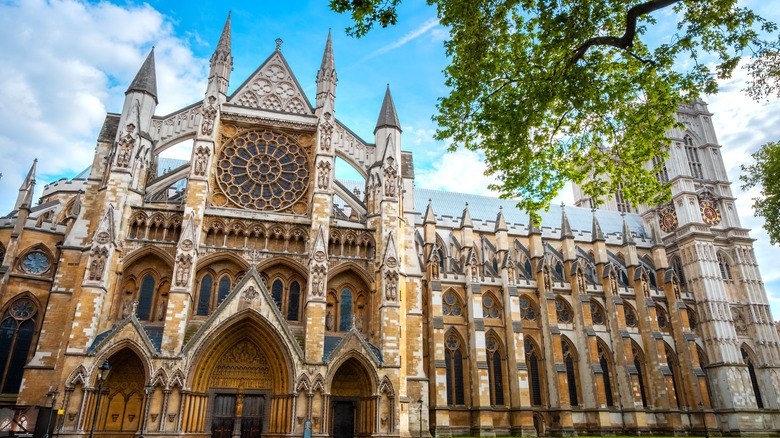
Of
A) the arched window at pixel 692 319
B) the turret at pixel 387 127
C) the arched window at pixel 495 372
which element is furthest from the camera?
the arched window at pixel 692 319

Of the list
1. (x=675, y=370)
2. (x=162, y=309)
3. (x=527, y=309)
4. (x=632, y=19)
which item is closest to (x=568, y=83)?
(x=632, y=19)

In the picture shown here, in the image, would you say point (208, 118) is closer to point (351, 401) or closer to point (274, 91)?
point (274, 91)

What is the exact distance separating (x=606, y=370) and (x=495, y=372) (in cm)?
907

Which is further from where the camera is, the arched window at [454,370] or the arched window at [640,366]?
the arched window at [640,366]

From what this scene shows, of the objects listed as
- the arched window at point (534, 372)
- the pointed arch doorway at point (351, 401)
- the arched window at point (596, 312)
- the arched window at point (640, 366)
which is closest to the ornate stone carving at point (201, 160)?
the pointed arch doorway at point (351, 401)

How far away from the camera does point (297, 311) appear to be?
74.0 ft

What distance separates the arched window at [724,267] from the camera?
134ft

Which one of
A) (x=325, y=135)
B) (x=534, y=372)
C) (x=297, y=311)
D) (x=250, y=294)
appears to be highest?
(x=325, y=135)

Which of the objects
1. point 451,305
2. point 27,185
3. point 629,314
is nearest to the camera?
point 27,185

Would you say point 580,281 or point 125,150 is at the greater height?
point 125,150

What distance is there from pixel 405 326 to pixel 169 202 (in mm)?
12617

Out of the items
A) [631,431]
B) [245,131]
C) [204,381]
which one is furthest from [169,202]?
[631,431]

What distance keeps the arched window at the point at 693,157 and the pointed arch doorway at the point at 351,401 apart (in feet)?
127

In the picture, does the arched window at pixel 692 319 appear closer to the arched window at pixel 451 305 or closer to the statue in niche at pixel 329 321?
the arched window at pixel 451 305
